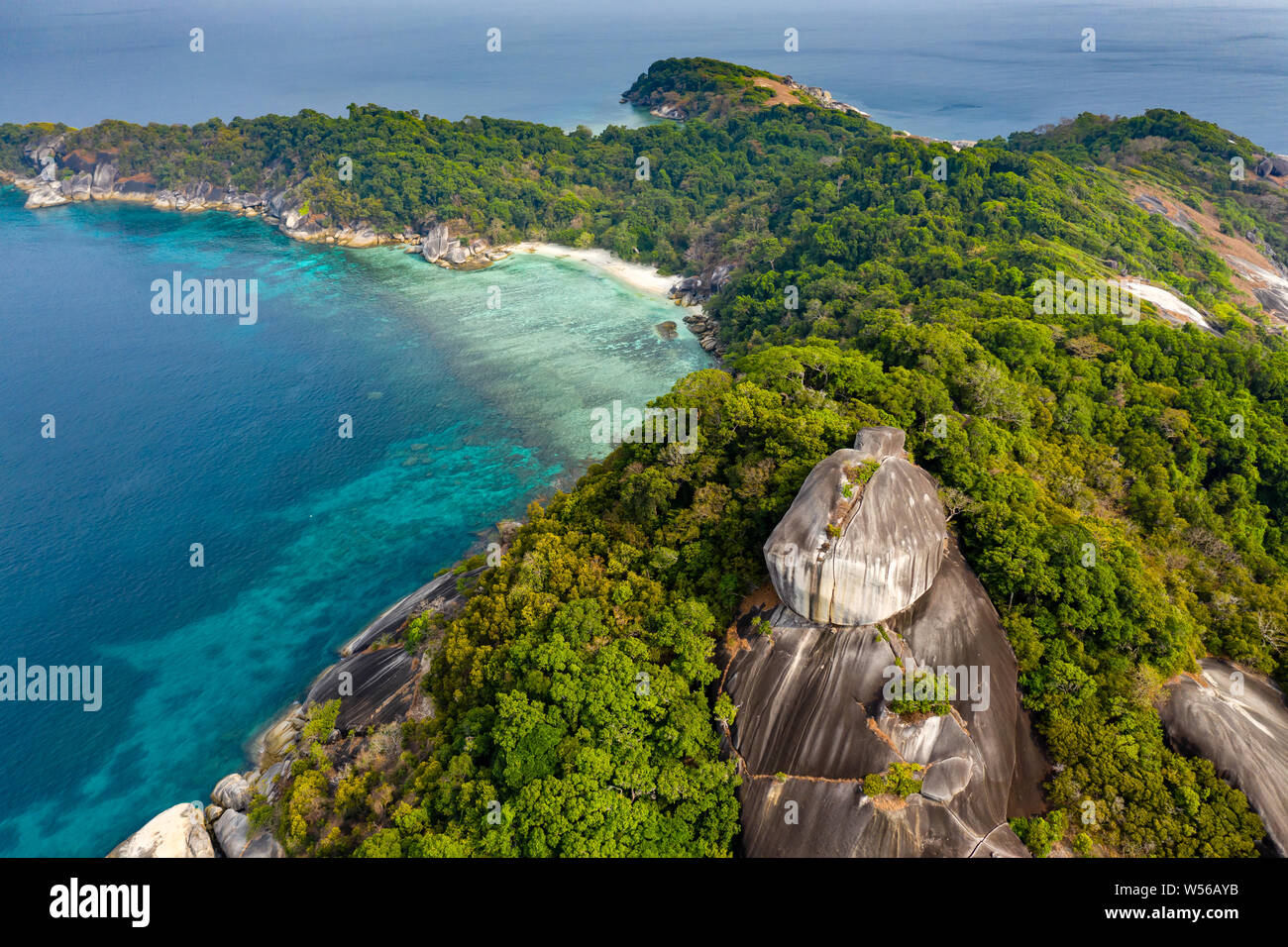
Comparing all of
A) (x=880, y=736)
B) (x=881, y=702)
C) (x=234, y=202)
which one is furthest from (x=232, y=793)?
(x=234, y=202)

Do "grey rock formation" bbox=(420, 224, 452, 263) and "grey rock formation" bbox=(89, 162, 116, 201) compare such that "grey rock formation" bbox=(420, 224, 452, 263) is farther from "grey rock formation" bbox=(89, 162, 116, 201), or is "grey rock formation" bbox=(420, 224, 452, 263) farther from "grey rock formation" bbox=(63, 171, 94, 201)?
"grey rock formation" bbox=(63, 171, 94, 201)

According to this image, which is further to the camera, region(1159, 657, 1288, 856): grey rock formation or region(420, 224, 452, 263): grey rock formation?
region(420, 224, 452, 263): grey rock formation

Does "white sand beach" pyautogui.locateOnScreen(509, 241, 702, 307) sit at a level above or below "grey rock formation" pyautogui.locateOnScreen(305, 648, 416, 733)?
above

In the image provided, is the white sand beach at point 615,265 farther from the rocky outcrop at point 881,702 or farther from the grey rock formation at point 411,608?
the rocky outcrop at point 881,702

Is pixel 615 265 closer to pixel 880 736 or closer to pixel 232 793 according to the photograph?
pixel 232 793

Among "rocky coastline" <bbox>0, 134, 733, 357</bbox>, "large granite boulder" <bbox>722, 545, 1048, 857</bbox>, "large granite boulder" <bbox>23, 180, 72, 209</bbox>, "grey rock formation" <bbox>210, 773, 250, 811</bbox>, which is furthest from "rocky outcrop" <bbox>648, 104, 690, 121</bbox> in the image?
"grey rock formation" <bbox>210, 773, 250, 811</bbox>

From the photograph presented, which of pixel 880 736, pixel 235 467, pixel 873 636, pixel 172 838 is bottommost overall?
pixel 172 838

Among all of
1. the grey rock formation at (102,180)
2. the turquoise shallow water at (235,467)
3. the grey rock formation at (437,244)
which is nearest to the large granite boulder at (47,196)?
the grey rock formation at (102,180)
